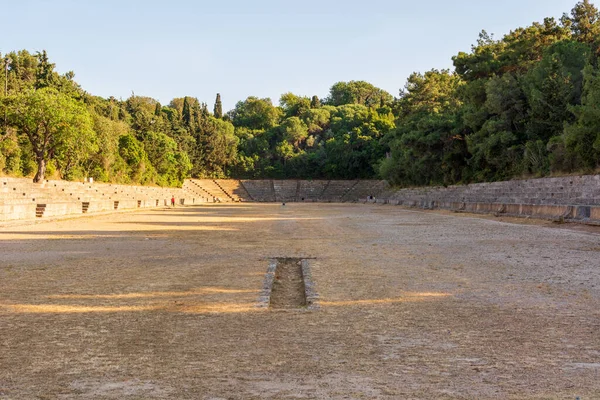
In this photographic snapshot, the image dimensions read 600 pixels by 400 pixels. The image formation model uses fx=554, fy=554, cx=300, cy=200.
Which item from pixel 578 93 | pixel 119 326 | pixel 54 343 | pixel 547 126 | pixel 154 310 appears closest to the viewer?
pixel 54 343

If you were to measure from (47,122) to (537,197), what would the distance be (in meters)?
33.7

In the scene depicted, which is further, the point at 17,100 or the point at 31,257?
the point at 17,100

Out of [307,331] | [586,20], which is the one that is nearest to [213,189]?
[586,20]

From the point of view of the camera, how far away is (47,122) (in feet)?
132

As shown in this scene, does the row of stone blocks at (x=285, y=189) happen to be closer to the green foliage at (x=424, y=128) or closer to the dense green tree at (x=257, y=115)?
the green foliage at (x=424, y=128)

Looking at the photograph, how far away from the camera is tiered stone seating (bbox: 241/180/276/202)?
104938mm

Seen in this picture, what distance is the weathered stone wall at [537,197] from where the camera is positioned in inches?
902

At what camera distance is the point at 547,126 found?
3847 centimetres

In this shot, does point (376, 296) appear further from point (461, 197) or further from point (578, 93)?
point (461, 197)

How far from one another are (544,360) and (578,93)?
35858 millimetres

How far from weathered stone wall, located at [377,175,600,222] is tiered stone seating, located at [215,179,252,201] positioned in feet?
190

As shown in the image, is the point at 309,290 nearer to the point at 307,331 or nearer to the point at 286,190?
the point at 307,331

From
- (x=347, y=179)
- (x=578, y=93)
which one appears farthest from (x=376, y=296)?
(x=347, y=179)

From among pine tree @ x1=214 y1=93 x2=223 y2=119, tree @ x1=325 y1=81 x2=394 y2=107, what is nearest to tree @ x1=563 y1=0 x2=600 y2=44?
pine tree @ x1=214 y1=93 x2=223 y2=119
